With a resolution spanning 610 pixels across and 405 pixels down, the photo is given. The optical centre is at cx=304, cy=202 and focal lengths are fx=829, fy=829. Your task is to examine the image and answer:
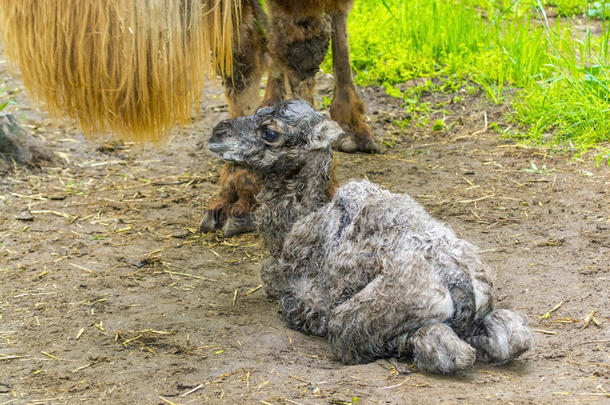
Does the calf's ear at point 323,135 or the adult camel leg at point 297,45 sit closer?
the calf's ear at point 323,135

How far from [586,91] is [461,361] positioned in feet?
10.4

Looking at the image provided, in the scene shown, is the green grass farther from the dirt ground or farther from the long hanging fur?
the long hanging fur

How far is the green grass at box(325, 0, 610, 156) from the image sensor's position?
535 cm

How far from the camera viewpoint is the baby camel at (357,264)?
9.57 ft

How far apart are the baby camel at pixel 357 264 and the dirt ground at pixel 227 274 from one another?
0.10 metres

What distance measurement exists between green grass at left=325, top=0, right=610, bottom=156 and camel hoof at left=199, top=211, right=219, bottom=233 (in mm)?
2197

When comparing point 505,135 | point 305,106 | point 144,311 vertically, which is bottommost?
point 144,311

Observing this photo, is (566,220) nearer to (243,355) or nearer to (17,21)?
(243,355)

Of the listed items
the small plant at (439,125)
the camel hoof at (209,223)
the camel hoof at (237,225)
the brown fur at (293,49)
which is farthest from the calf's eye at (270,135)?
the small plant at (439,125)

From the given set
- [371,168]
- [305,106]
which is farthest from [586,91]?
[305,106]

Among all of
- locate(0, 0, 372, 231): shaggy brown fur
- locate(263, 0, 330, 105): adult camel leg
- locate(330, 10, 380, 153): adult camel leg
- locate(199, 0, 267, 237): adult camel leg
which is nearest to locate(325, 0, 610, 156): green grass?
locate(330, 10, 380, 153): adult camel leg

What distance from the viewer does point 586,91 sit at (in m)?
5.38

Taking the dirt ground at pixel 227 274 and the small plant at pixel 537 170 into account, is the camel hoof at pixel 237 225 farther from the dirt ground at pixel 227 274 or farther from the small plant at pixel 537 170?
the small plant at pixel 537 170

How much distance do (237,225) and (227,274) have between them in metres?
0.44
